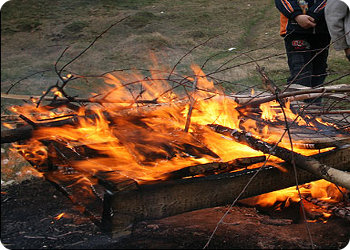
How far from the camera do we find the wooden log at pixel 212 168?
2004 mm

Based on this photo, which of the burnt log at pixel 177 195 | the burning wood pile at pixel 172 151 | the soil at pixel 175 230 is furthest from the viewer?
the soil at pixel 175 230

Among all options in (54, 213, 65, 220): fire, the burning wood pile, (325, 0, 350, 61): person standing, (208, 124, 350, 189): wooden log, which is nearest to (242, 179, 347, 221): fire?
the burning wood pile

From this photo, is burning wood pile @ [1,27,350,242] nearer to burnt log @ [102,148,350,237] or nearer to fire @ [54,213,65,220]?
burnt log @ [102,148,350,237]

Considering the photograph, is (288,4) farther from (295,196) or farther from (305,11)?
(295,196)

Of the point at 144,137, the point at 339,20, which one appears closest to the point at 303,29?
the point at 339,20

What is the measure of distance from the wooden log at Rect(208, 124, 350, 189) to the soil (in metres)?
0.49

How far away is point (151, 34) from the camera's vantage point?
9266mm

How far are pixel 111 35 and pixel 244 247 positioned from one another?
29.6 feet

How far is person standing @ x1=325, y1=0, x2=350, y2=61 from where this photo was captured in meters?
3.76

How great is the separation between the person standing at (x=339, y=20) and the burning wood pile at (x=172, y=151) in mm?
1078

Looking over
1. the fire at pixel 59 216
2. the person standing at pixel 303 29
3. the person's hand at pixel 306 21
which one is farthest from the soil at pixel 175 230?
the person's hand at pixel 306 21

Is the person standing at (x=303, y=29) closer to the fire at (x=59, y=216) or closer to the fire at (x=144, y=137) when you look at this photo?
the fire at (x=144, y=137)

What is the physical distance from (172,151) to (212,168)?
38 centimetres

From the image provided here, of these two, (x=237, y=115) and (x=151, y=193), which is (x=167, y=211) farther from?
(x=237, y=115)
